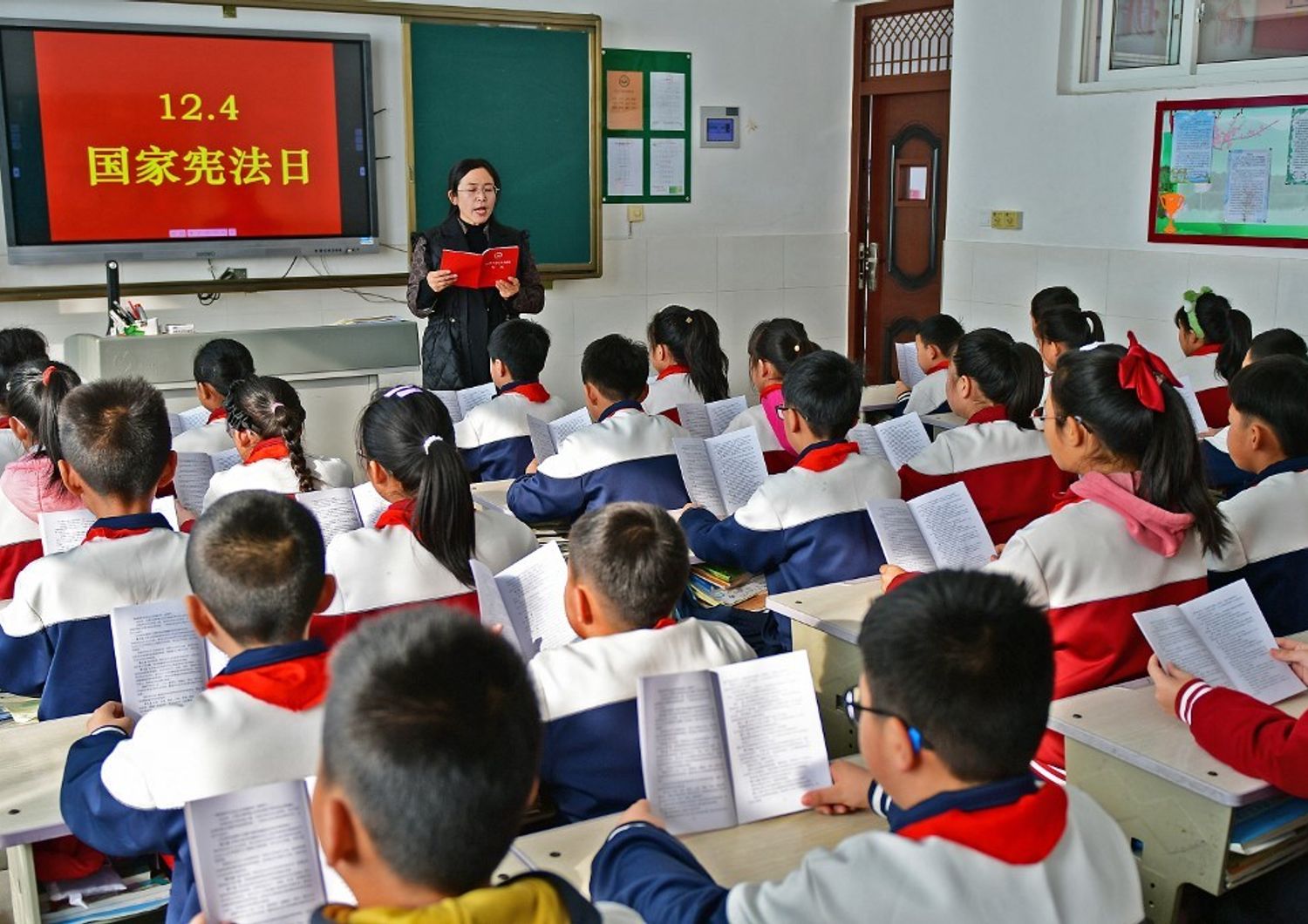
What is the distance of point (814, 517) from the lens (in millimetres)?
2809

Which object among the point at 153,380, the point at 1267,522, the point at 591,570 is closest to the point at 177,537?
the point at 591,570

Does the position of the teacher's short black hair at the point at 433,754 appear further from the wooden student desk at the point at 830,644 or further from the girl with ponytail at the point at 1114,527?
the wooden student desk at the point at 830,644

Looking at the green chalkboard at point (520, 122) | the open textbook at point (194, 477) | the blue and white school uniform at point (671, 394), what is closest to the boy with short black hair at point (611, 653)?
the open textbook at point (194, 477)

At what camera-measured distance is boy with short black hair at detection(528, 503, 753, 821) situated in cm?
173

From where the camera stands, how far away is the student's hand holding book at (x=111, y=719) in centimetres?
172

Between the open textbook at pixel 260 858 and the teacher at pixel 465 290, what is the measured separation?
3.50 m

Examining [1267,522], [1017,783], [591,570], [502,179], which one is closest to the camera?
[1017,783]

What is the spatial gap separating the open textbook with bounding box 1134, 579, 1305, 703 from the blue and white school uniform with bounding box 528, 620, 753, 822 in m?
0.67

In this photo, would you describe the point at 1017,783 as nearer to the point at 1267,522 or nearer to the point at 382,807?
the point at 382,807

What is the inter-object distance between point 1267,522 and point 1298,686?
0.56 metres

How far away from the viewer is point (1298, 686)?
6.71 ft

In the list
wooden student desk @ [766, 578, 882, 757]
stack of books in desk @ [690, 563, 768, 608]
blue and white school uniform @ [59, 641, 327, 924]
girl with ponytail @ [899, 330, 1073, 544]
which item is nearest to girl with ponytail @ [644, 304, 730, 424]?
girl with ponytail @ [899, 330, 1073, 544]

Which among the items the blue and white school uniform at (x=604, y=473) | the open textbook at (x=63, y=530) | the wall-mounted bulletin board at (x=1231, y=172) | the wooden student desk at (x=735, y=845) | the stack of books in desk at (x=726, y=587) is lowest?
the stack of books in desk at (x=726, y=587)

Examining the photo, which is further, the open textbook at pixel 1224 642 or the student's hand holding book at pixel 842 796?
the open textbook at pixel 1224 642
